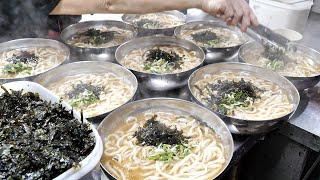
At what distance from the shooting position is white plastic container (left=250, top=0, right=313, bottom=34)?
4.61 m

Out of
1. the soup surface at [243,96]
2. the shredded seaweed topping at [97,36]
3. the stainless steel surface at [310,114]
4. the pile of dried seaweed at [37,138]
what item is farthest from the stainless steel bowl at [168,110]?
the shredded seaweed topping at [97,36]

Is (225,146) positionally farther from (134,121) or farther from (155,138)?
(134,121)

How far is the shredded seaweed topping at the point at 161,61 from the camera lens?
11.7ft

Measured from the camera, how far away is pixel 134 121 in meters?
2.87

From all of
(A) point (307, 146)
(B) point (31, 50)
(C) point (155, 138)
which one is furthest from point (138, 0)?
(A) point (307, 146)

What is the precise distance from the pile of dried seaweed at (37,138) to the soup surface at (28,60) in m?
1.10

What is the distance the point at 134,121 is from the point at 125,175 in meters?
0.65

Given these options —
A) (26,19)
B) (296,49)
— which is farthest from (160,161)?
(26,19)

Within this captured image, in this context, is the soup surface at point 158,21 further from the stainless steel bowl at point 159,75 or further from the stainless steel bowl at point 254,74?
the stainless steel bowl at point 254,74

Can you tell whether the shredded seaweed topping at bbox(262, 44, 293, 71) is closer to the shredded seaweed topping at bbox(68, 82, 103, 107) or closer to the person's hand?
the person's hand

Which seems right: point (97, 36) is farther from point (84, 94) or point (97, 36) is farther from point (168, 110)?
point (168, 110)

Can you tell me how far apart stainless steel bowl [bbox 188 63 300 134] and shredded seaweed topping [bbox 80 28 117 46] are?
58.1 inches

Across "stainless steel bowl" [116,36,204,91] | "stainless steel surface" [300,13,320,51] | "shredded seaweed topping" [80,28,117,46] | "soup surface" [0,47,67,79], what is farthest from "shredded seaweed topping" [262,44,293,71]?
"soup surface" [0,47,67,79]

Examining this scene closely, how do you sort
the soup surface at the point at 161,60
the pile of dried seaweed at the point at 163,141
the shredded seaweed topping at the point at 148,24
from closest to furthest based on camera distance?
the pile of dried seaweed at the point at 163,141 → the soup surface at the point at 161,60 → the shredded seaweed topping at the point at 148,24
